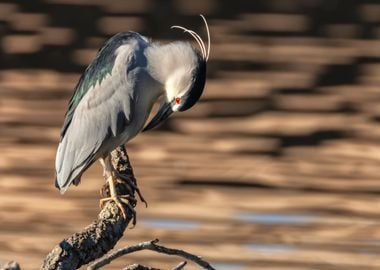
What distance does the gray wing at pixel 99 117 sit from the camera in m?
6.34

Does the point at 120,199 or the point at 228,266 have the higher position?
the point at 228,266

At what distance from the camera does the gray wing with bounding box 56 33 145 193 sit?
6.34 metres

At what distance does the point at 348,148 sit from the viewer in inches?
476

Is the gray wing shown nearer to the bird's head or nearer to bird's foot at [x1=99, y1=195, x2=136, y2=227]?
the bird's head

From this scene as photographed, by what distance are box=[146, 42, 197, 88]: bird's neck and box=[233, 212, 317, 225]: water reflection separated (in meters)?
3.95

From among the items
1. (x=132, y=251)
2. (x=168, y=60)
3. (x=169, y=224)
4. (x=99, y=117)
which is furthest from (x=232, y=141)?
(x=132, y=251)

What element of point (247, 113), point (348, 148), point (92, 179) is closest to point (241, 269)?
point (92, 179)

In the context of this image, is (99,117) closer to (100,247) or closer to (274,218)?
(100,247)

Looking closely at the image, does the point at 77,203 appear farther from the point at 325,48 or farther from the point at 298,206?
the point at 325,48

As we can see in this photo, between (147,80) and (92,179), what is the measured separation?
4653 millimetres

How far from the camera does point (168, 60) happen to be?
20.6ft

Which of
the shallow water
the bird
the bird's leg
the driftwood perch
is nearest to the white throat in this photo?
the bird

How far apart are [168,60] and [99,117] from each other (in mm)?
461

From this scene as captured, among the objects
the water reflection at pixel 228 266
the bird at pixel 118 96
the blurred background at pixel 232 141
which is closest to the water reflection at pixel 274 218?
the blurred background at pixel 232 141
